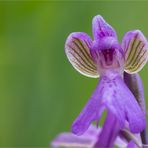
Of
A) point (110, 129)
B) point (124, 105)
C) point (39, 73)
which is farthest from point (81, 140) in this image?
point (39, 73)

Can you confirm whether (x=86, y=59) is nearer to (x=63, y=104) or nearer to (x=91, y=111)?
(x=91, y=111)

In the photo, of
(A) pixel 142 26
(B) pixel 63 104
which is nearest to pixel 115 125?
(B) pixel 63 104

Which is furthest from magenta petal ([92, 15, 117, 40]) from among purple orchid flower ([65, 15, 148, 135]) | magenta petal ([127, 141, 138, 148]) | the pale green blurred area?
the pale green blurred area

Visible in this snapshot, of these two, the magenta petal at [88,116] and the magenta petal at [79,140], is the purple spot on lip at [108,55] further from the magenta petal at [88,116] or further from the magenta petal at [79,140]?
the magenta petal at [79,140]

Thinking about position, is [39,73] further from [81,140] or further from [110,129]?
[110,129]

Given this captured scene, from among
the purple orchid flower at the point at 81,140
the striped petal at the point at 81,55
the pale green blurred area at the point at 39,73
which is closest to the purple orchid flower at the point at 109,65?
the striped petal at the point at 81,55
